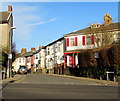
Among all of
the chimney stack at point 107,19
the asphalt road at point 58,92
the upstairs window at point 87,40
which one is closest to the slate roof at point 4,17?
the upstairs window at point 87,40

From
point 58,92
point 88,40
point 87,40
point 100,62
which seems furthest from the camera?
point 87,40

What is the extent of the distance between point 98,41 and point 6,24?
52.9ft

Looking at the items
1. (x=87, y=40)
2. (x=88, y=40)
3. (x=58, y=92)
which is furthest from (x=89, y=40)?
(x=58, y=92)

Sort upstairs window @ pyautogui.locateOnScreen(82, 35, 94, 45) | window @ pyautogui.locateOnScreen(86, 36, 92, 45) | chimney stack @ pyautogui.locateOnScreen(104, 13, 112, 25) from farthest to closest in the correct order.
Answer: chimney stack @ pyautogui.locateOnScreen(104, 13, 112, 25), window @ pyautogui.locateOnScreen(86, 36, 92, 45), upstairs window @ pyautogui.locateOnScreen(82, 35, 94, 45)

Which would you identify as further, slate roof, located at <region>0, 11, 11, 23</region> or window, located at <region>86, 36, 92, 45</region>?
window, located at <region>86, 36, 92, 45</region>

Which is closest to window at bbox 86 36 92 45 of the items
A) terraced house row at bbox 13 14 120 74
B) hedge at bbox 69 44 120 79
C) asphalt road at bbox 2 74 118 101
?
terraced house row at bbox 13 14 120 74

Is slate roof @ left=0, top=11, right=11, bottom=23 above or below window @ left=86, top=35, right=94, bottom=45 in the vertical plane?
above

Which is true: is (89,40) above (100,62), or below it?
above

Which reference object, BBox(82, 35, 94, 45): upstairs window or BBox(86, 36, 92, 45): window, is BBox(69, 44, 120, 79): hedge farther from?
BBox(86, 36, 92, 45): window

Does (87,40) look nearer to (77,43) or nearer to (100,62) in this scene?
(77,43)

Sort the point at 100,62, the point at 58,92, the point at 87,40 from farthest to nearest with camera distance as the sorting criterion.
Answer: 1. the point at 87,40
2. the point at 100,62
3. the point at 58,92

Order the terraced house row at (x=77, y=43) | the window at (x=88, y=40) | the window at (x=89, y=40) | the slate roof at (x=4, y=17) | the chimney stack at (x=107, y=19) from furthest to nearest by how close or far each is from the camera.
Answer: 1. the chimney stack at (x=107, y=19)
2. the window at (x=88, y=40)
3. the window at (x=89, y=40)
4. the slate roof at (x=4, y=17)
5. the terraced house row at (x=77, y=43)

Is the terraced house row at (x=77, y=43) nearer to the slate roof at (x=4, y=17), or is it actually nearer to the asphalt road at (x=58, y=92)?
the slate roof at (x=4, y=17)

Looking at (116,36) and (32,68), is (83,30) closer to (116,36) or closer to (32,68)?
(116,36)
